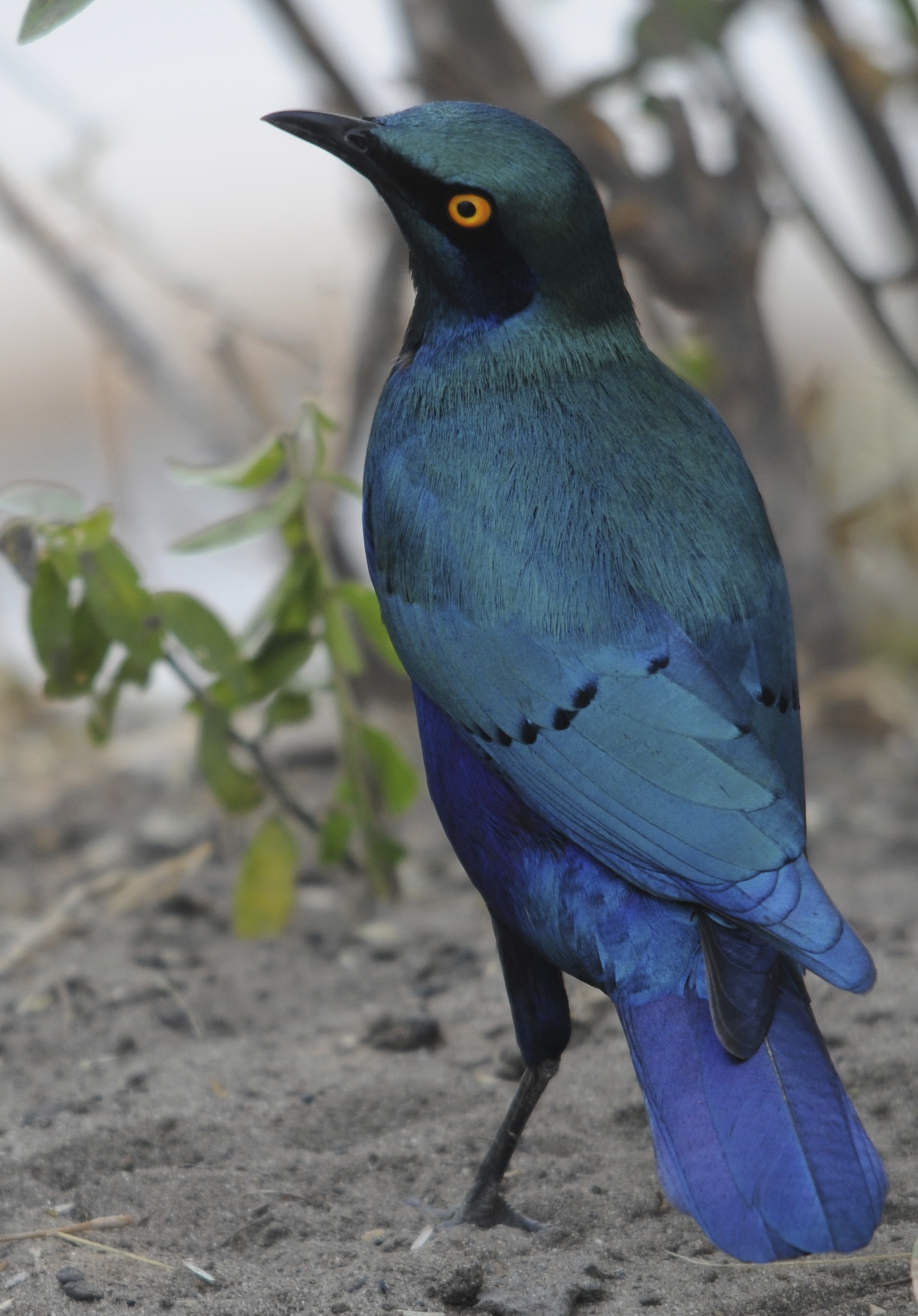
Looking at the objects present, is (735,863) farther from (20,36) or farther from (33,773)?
(33,773)

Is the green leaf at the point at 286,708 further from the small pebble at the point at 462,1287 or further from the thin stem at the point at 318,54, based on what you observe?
the thin stem at the point at 318,54

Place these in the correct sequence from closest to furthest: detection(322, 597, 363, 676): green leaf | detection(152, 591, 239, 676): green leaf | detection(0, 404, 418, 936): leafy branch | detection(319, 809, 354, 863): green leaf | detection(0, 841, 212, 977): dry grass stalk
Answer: detection(0, 404, 418, 936): leafy branch → detection(152, 591, 239, 676): green leaf → detection(322, 597, 363, 676): green leaf → detection(319, 809, 354, 863): green leaf → detection(0, 841, 212, 977): dry grass stalk

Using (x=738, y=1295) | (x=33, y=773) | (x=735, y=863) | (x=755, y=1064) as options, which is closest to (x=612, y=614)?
(x=735, y=863)

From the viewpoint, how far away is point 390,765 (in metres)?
3.38

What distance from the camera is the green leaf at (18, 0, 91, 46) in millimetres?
1928

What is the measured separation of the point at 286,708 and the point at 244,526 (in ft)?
1.69

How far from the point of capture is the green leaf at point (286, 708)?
11.1 ft

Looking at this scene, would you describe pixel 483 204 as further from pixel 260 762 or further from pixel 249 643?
pixel 260 762

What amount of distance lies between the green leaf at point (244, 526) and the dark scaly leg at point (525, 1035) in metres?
1.14

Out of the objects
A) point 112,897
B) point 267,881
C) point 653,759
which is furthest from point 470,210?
point 112,897

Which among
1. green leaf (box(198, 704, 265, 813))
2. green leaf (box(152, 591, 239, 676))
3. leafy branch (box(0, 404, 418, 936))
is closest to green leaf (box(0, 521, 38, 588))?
leafy branch (box(0, 404, 418, 936))

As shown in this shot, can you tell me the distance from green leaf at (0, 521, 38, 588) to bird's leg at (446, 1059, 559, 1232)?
1.41 meters

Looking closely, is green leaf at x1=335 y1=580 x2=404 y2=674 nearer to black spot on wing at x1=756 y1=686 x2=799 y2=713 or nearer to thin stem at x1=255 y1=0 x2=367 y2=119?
black spot on wing at x1=756 y1=686 x2=799 y2=713

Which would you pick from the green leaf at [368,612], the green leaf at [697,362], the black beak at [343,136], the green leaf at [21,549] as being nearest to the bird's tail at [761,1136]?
the black beak at [343,136]
